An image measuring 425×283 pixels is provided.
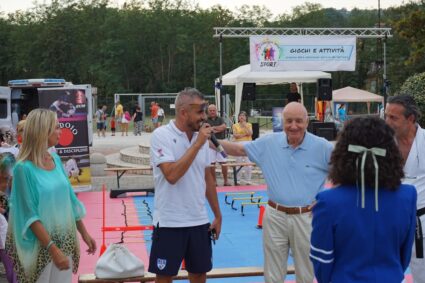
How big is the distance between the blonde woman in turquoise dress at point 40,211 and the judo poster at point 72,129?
7760 mm

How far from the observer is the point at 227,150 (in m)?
4.57

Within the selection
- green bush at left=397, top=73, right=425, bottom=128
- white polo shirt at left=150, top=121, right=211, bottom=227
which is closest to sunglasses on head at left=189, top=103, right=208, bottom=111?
white polo shirt at left=150, top=121, right=211, bottom=227

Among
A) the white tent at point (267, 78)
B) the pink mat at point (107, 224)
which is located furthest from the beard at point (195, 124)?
the white tent at point (267, 78)

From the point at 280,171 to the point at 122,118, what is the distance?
27051 mm

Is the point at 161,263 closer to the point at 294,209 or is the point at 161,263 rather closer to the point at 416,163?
the point at 294,209

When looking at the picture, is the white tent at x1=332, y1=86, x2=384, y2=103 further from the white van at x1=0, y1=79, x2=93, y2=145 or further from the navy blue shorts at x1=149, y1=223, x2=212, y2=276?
the navy blue shorts at x1=149, y1=223, x2=212, y2=276

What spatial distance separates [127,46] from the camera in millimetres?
66000

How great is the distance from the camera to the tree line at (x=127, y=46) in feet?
208

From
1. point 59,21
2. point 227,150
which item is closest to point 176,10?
point 59,21

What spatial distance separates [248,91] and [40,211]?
60.5ft

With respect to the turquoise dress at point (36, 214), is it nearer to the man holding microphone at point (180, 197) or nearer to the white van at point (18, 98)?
the man holding microphone at point (180, 197)

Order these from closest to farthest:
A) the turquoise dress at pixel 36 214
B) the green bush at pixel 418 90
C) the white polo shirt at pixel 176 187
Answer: the turquoise dress at pixel 36 214
the white polo shirt at pixel 176 187
the green bush at pixel 418 90

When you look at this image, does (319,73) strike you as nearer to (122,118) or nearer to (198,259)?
(122,118)

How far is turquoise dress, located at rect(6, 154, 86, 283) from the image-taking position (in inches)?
137
